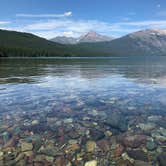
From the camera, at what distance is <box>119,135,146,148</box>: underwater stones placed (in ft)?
30.2

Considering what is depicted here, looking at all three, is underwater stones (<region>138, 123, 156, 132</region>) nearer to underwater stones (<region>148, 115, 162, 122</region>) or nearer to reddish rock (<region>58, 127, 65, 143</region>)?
underwater stones (<region>148, 115, 162, 122</region>)

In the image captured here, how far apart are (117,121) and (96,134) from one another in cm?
224

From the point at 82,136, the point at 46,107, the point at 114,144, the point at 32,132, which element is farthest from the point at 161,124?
the point at 46,107

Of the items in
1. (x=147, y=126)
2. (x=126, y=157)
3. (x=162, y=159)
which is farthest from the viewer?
(x=147, y=126)

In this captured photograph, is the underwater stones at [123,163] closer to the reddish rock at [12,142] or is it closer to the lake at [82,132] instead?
the lake at [82,132]

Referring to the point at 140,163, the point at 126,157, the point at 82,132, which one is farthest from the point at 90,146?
the point at 140,163

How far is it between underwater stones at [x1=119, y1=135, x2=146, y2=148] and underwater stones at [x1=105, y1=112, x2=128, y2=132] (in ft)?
3.17

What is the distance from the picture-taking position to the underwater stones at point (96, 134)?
389 inches

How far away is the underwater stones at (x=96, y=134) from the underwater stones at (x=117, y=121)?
118 centimetres

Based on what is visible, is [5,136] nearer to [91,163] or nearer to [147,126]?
[91,163]

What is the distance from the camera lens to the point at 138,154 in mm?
8375

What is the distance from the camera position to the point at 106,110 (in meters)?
14.3

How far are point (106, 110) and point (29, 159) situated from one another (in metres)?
7.34

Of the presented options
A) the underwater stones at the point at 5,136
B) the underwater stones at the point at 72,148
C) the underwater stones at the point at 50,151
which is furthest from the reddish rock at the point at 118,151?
the underwater stones at the point at 5,136
